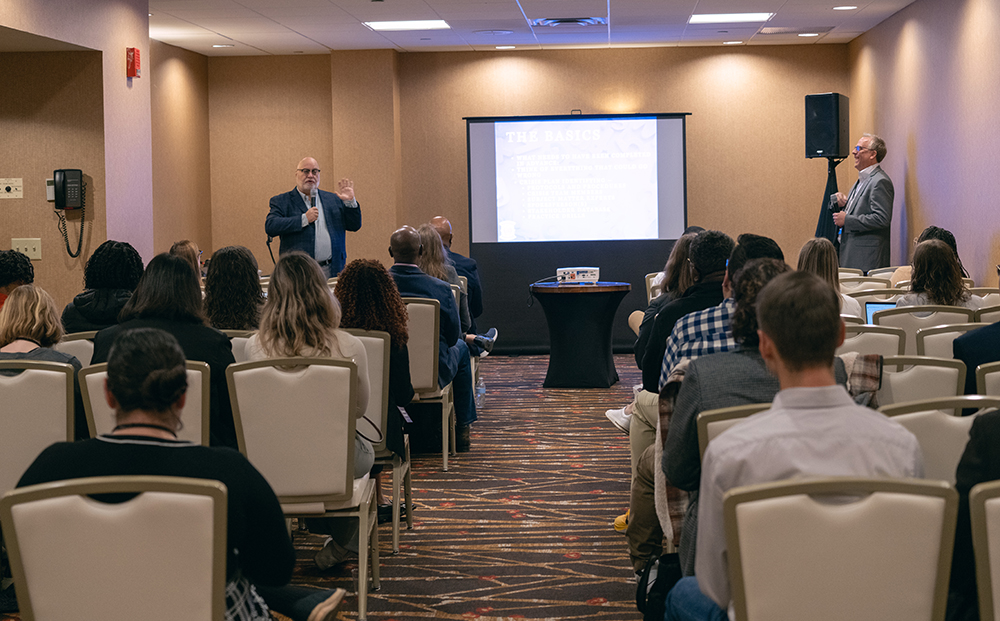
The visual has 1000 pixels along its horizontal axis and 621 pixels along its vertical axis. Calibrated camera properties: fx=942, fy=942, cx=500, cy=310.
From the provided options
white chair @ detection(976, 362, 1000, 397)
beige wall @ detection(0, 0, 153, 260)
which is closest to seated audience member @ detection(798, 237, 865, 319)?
white chair @ detection(976, 362, 1000, 397)

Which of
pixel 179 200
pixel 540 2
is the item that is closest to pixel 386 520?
pixel 540 2

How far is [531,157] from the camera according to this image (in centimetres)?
A: 1037

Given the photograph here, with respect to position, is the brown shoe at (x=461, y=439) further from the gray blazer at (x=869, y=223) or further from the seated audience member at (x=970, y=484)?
the gray blazer at (x=869, y=223)

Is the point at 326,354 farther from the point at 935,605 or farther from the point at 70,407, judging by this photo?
the point at 935,605

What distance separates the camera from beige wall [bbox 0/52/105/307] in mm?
6938

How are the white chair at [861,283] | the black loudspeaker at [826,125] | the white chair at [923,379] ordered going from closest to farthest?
1. the white chair at [923,379]
2. the white chair at [861,283]
3. the black loudspeaker at [826,125]

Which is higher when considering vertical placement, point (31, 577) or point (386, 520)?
point (31, 577)

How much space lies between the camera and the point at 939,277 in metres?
4.46

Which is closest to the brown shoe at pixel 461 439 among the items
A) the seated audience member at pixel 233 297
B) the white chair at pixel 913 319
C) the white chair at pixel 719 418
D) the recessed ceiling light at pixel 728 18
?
the seated audience member at pixel 233 297

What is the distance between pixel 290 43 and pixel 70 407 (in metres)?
8.29

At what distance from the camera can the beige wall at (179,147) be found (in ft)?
33.5

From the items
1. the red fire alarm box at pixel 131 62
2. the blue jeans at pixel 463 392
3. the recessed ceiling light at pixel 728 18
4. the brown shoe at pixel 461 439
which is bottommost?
the brown shoe at pixel 461 439

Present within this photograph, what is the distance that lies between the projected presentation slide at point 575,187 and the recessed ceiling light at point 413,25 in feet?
4.37

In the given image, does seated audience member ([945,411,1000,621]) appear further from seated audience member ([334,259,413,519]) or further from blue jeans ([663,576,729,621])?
seated audience member ([334,259,413,519])
